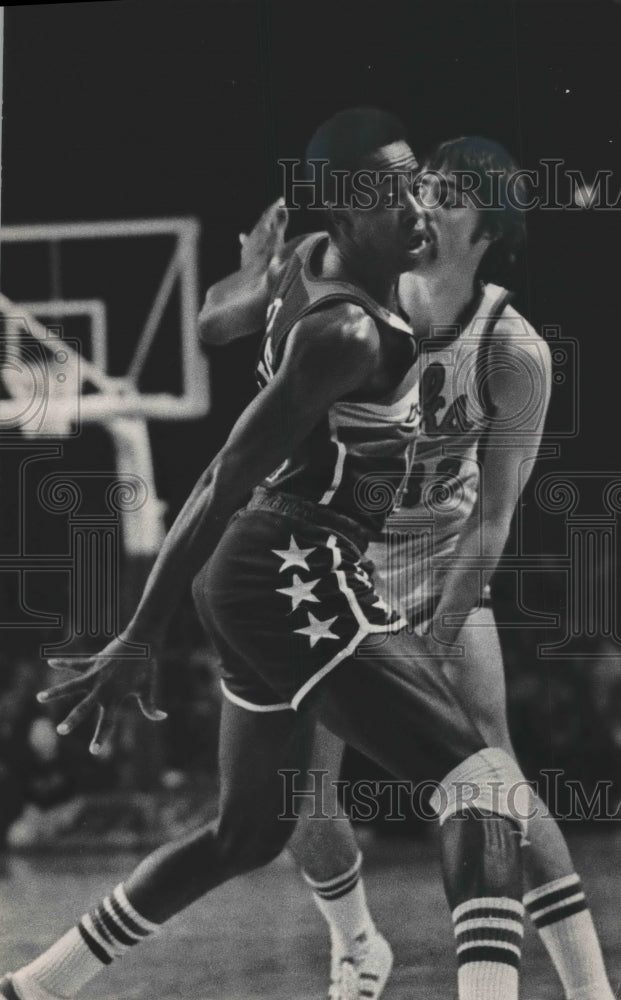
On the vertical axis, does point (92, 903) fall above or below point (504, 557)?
below

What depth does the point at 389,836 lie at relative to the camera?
12.1ft

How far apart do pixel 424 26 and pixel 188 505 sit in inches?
58.9

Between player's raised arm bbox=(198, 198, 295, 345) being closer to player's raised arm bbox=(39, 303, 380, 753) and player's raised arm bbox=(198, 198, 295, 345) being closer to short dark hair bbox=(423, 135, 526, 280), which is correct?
player's raised arm bbox=(39, 303, 380, 753)

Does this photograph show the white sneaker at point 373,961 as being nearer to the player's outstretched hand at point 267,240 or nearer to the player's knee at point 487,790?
the player's knee at point 487,790

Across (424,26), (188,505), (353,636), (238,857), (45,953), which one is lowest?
(45,953)

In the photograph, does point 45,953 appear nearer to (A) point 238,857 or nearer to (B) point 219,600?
(A) point 238,857

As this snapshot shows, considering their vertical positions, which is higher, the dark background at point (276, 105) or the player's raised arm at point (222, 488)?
the dark background at point (276, 105)

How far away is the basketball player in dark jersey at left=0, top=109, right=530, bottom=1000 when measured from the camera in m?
3.65

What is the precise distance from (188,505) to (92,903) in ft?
3.76

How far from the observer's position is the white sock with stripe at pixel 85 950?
3744mm

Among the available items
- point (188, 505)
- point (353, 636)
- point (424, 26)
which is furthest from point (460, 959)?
point (424, 26)

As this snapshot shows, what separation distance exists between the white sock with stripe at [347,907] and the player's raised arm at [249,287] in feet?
4.95

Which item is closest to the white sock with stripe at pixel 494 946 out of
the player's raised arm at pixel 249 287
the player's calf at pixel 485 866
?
the player's calf at pixel 485 866

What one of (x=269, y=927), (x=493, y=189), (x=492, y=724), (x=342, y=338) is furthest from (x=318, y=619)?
(x=493, y=189)
